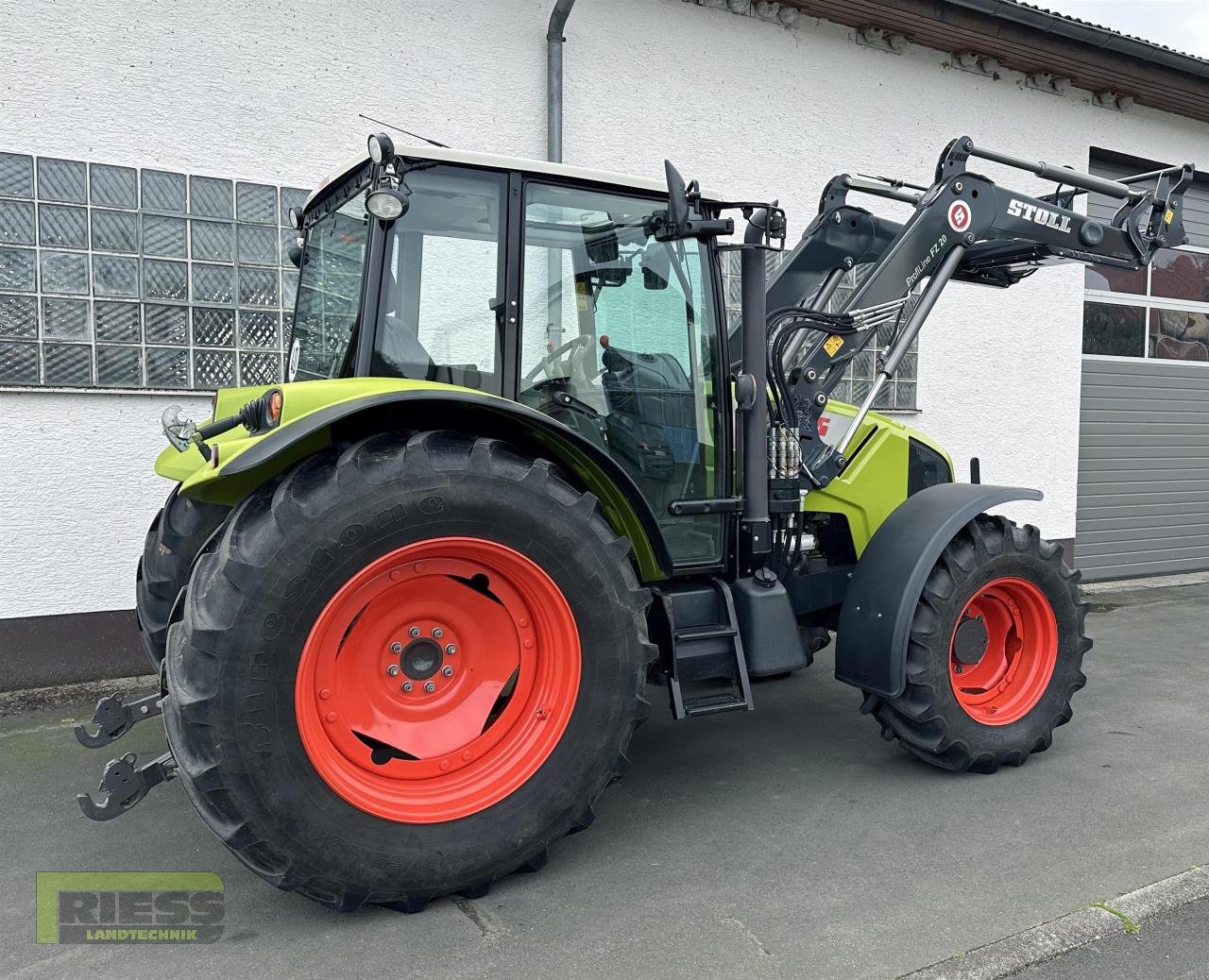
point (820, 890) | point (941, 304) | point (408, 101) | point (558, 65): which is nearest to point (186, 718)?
point (820, 890)

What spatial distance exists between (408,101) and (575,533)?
147 inches

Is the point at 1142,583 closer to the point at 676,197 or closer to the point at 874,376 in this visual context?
the point at 874,376

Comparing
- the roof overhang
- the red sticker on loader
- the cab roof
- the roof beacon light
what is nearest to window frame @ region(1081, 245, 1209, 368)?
the roof overhang

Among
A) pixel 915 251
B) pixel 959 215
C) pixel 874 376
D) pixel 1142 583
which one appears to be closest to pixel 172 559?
pixel 915 251

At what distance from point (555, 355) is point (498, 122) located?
310 cm

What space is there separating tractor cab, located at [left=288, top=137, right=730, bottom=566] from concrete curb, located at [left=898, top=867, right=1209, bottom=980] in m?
1.51

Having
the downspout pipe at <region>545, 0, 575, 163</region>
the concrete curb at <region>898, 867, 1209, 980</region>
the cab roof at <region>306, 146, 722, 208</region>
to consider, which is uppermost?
the downspout pipe at <region>545, 0, 575, 163</region>

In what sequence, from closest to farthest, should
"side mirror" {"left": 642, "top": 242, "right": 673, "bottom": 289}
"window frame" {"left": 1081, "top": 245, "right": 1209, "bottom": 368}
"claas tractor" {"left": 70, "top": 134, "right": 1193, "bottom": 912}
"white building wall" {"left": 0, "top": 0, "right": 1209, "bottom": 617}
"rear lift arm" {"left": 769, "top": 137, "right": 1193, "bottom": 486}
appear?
"claas tractor" {"left": 70, "top": 134, "right": 1193, "bottom": 912} → "side mirror" {"left": 642, "top": 242, "right": 673, "bottom": 289} → "rear lift arm" {"left": 769, "top": 137, "right": 1193, "bottom": 486} → "white building wall" {"left": 0, "top": 0, "right": 1209, "bottom": 617} → "window frame" {"left": 1081, "top": 245, "right": 1209, "bottom": 368}

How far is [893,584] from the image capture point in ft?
11.5

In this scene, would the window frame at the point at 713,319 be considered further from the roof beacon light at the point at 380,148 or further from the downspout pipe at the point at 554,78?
the downspout pipe at the point at 554,78

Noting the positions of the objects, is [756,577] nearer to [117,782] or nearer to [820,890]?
[820,890]

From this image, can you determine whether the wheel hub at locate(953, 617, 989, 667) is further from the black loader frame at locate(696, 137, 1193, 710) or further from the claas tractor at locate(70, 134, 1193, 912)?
the black loader frame at locate(696, 137, 1193, 710)

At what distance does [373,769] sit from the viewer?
8.61ft

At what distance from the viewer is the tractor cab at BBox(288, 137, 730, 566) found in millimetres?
2928
